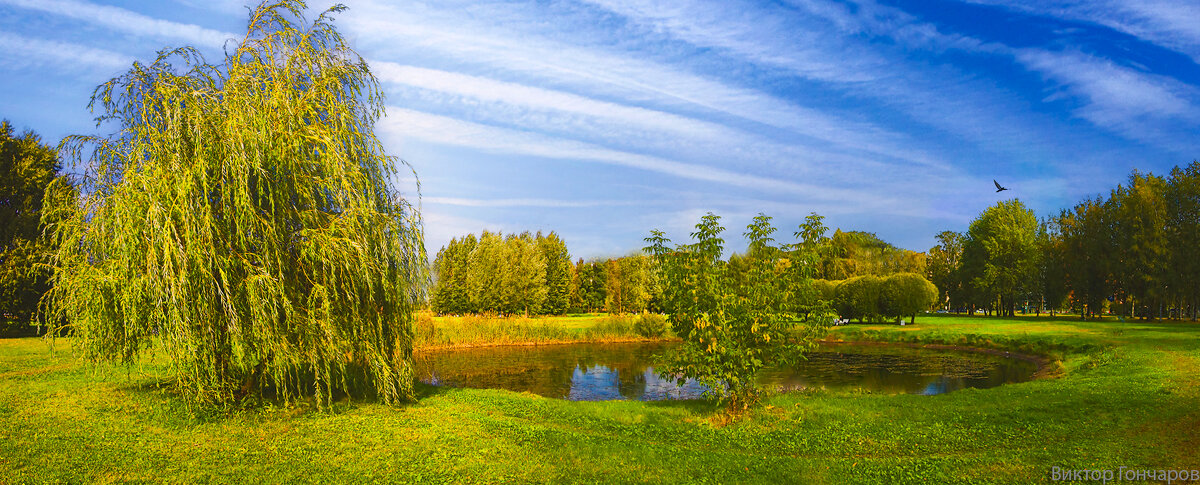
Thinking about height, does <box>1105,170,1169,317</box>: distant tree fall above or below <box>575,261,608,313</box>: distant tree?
above

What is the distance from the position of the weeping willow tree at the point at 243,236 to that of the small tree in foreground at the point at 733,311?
6087 millimetres

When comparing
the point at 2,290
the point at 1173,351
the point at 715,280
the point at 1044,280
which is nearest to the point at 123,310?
the point at 715,280

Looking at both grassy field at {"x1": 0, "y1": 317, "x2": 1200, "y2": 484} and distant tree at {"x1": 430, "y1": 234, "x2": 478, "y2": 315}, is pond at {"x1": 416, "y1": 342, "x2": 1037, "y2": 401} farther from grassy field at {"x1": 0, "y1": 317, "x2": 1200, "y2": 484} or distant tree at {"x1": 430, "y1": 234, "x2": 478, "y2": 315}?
distant tree at {"x1": 430, "y1": 234, "x2": 478, "y2": 315}

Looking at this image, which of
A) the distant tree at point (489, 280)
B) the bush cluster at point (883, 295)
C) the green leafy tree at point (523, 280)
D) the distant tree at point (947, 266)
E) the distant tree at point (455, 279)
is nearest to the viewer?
the bush cluster at point (883, 295)

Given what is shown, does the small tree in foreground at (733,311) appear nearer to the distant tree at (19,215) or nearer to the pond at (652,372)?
the pond at (652,372)

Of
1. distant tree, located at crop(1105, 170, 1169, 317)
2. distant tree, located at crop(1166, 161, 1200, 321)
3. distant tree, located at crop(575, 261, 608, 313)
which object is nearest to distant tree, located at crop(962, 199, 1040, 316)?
distant tree, located at crop(1105, 170, 1169, 317)

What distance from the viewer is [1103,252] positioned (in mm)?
55438

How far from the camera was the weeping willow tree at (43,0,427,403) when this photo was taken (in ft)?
36.0

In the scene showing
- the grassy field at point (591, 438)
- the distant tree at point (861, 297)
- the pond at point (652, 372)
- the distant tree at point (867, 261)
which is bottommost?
the pond at point (652, 372)

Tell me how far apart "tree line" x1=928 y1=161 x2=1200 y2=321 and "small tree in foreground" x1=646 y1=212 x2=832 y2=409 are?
2161 inches

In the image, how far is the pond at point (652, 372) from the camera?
23.4 meters

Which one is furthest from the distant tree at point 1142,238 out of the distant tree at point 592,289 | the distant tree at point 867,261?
the distant tree at point 592,289

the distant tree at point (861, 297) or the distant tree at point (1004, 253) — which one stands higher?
the distant tree at point (1004, 253)

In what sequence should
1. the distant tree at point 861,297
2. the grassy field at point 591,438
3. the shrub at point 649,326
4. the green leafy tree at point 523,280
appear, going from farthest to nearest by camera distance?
the green leafy tree at point 523,280, the distant tree at point 861,297, the shrub at point 649,326, the grassy field at point 591,438
